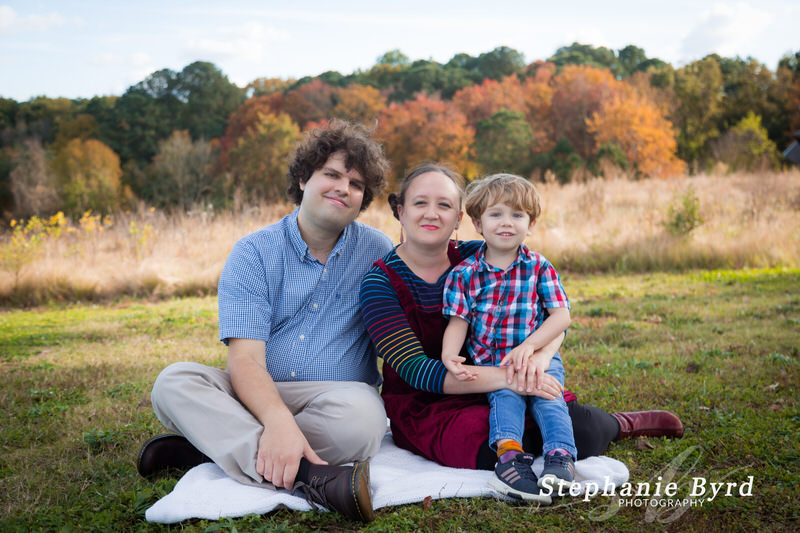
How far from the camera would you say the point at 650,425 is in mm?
3230

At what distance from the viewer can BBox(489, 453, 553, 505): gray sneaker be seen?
2479 millimetres

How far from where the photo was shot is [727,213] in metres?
12.0

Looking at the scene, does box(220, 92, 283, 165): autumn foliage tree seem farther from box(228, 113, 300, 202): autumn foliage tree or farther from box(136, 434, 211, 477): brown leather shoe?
box(136, 434, 211, 477): brown leather shoe

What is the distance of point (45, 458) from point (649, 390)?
11.8 feet

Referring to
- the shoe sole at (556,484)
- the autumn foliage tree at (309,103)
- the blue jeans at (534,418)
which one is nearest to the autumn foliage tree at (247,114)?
the autumn foliage tree at (309,103)

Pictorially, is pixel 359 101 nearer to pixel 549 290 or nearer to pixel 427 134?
pixel 427 134

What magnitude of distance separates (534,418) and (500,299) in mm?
588

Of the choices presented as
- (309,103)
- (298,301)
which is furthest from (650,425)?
(309,103)

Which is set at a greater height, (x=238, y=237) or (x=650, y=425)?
(x=238, y=237)

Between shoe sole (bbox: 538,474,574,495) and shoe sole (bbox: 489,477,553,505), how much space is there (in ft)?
0.15

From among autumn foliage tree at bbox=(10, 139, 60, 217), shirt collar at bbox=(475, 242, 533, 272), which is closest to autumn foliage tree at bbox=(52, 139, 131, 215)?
autumn foliage tree at bbox=(10, 139, 60, 217)

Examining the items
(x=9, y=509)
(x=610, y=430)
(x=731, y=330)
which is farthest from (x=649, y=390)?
A: (x=9, y=509)

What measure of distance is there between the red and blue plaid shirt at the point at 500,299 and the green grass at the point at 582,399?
779 mm

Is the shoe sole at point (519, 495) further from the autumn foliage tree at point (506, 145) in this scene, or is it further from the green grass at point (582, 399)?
the autumn foliage tree at point (506, 145)
